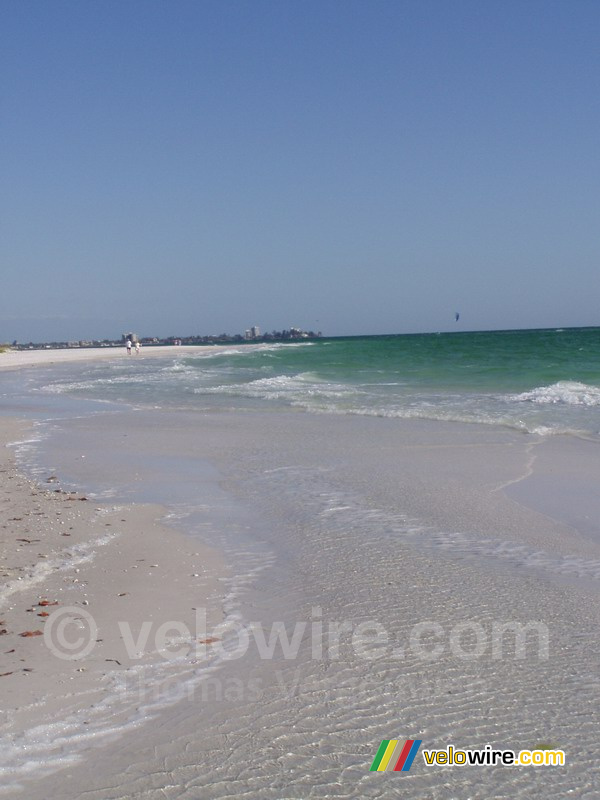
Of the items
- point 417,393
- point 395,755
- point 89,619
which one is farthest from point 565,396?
point 395,755

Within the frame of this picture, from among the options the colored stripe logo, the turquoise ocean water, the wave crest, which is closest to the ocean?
the colored stripe logo

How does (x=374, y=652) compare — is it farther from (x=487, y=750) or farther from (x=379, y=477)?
(x=379, y=477)

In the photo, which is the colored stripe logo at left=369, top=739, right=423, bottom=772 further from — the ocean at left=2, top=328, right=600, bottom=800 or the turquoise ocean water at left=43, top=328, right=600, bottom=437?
the turquoise ocean water at left=43, top=328, right=600, bottom=437

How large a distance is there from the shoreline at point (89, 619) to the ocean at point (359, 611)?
6 centimetres

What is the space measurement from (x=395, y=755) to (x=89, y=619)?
2.17 meters

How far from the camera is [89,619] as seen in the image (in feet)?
15.0

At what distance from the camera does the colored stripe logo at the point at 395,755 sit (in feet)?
10.2

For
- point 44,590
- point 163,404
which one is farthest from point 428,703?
point 163,404

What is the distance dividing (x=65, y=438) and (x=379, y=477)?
638 cm

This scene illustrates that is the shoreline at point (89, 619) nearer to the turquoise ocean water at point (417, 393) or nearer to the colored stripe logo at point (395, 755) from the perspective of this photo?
the colored stripe logo at point (395, 755)

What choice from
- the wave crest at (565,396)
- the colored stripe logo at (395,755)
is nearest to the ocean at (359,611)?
the colored stripe logo at (395,755)

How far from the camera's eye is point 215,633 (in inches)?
173

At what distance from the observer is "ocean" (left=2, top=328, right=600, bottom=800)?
3076 millimetres

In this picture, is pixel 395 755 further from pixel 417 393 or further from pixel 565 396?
pixel 417 393
